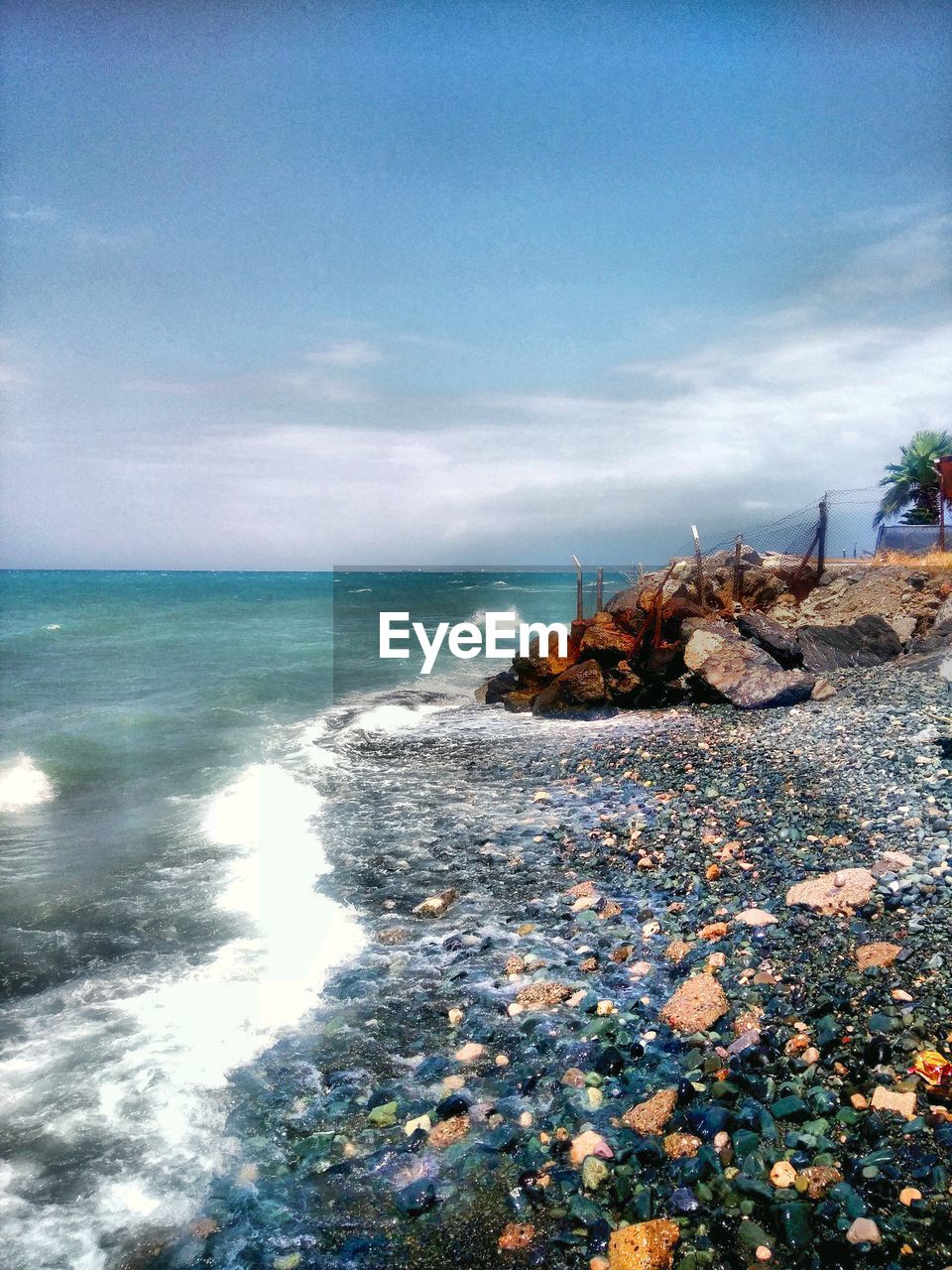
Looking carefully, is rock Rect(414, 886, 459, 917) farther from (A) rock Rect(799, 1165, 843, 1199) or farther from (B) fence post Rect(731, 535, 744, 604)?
(B) fence post Rect(731, 535, 744, 604)

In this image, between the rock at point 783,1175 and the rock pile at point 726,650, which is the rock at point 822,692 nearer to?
the rock pile at point 726,650

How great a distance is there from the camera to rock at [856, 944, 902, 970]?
526 centimetres

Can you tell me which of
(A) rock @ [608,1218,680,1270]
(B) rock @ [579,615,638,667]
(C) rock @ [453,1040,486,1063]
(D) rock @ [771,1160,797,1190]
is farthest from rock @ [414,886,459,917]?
(B) rock @ [579,615,638,667]

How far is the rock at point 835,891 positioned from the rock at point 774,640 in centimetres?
1084

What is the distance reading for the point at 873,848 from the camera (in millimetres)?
7137

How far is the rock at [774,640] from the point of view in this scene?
16.6 m

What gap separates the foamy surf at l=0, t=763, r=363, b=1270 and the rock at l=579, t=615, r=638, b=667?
35.0 ft

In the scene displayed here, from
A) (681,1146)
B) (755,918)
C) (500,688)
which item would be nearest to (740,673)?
(500,688)

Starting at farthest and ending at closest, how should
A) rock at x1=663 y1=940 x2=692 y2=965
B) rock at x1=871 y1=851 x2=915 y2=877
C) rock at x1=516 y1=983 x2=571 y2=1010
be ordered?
rock at x1=871 y1=851 x2=915 y2=877 → rock at x1=663 y1=940 x2=692 y2=965 → rock at x1=516 y1=983 x2=571 y2=1010

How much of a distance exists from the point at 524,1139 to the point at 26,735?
18.9 metres

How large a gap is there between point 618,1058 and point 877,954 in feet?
7.45

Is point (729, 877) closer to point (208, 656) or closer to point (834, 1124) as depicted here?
point (834, 1124)

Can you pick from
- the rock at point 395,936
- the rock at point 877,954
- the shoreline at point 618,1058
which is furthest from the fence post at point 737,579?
the rock at point 395,936

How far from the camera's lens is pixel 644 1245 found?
3471mm
